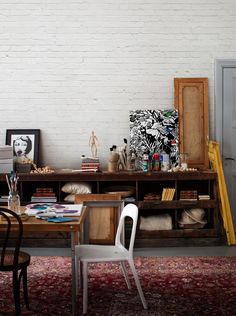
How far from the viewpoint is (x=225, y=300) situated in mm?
4859

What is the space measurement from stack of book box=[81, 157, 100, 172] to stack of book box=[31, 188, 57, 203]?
19.5 inches

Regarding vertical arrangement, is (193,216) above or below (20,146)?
below

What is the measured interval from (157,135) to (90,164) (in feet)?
3.19

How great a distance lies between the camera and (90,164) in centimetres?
720

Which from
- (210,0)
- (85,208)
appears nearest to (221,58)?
(210,0)

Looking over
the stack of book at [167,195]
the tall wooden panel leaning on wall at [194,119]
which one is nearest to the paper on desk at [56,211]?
the stack of book at [167,195]

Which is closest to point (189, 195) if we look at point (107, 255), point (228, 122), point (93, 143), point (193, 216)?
point (193, 216)

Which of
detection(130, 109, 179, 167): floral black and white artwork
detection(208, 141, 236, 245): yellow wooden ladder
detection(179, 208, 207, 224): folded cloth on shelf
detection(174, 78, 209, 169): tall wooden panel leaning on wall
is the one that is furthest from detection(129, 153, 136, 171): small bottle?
detection(208, 141, 236, 245): yellow wooden ladder

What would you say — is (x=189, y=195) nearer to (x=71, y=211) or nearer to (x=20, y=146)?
(x=20, y=146)

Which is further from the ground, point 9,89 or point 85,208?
point 9,89

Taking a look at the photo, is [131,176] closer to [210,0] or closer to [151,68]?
[151,68]

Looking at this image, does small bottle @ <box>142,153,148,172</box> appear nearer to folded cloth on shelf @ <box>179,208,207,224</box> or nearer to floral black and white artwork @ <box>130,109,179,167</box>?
floral black and white artwork @ <box>130,109,179,167</box>

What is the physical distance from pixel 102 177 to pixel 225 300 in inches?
104

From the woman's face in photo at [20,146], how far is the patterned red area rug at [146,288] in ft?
5.48
